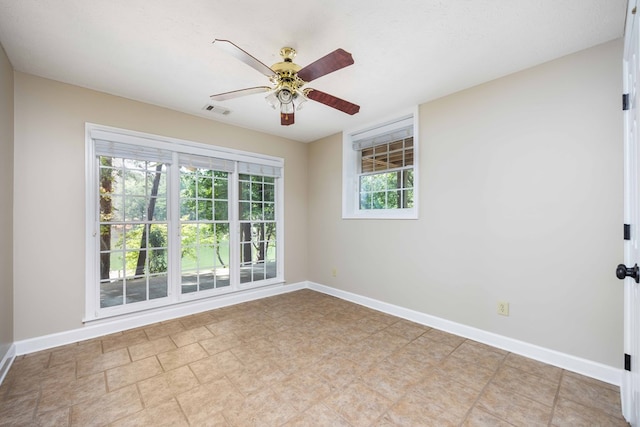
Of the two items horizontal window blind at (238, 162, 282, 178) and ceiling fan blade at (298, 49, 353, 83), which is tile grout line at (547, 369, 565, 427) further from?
horizontal window blind at (238, 162, 282, 178)

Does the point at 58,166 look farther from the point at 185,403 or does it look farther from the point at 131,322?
the point at 185,403

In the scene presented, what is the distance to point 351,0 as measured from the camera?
167 centimetres

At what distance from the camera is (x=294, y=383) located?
200cm

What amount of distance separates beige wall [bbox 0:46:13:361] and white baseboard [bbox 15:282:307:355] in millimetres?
227

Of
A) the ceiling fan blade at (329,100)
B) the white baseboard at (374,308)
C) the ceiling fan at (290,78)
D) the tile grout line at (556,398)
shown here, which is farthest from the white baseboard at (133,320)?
the tile grout line at (556,398)

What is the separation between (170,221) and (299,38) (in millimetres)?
2525

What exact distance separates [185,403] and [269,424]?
599 mm

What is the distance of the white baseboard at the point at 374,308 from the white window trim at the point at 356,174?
3.71 feet

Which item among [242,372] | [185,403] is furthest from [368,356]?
[185,403]

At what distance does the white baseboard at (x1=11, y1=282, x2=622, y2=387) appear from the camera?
2107 mm

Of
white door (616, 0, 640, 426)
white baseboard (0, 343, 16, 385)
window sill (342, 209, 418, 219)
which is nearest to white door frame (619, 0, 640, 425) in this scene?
white door (616, 0, 640, 426)

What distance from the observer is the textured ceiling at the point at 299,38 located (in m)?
1.74

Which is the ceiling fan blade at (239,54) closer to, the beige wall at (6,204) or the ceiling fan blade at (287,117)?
the ceiling fan blade at (287,117)

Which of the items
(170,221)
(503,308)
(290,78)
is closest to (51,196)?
(170,221)
